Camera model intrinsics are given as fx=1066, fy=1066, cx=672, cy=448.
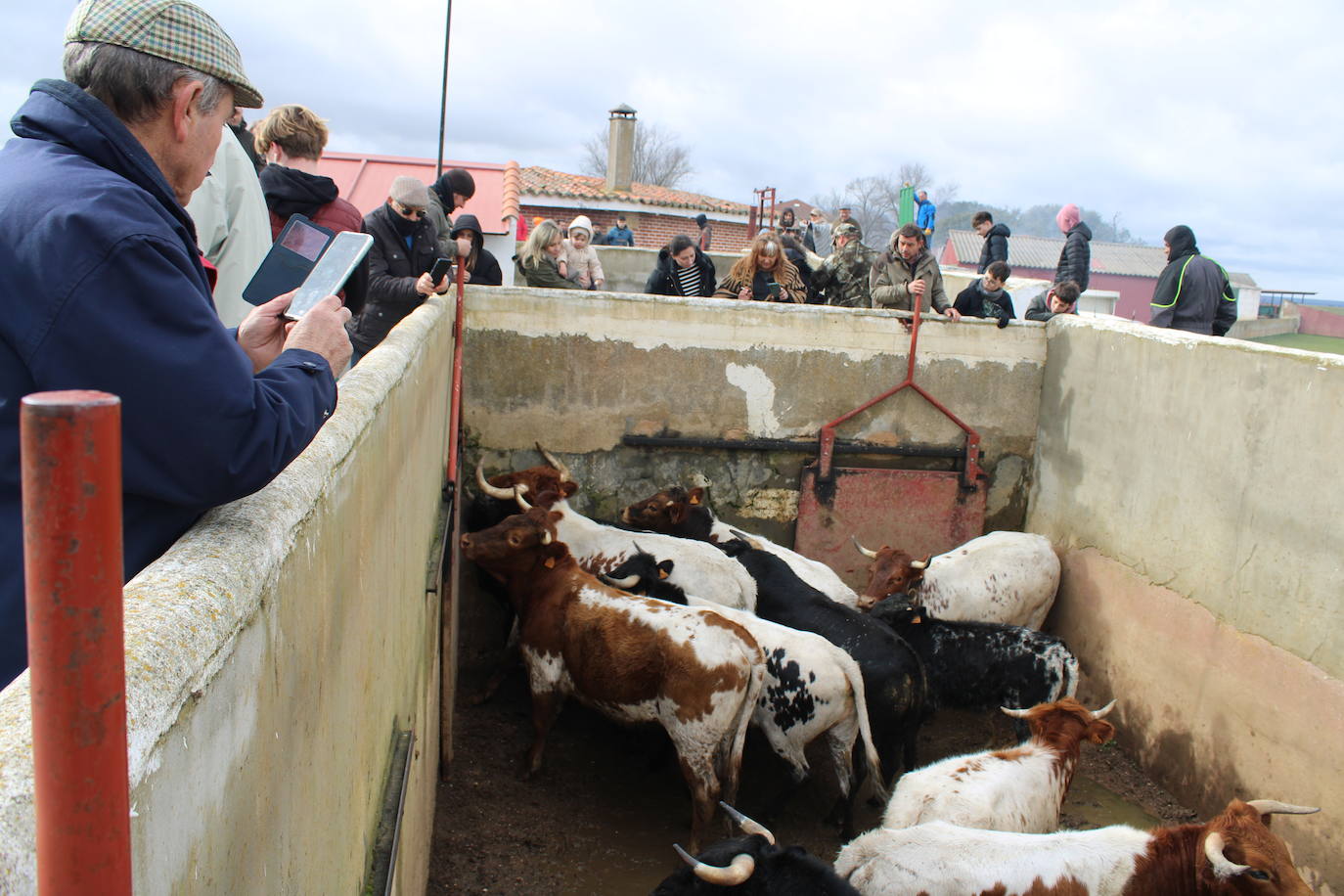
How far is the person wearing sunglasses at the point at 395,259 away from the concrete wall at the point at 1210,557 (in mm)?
4132

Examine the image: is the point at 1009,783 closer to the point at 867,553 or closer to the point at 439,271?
the point at 867,553

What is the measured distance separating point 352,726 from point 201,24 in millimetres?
1297

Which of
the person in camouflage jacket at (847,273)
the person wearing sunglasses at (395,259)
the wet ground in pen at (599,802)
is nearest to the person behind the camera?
the wet ground in pen at (599,802)

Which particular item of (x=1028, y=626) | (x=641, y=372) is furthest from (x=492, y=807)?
(x=1028, y=626)

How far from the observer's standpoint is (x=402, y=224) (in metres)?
5.81

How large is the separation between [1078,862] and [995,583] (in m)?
3.09

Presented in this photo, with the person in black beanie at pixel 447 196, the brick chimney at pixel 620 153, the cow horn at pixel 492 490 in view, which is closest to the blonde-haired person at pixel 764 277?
the person in black beanie at pixel 447 196

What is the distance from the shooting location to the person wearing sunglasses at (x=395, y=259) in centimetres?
562

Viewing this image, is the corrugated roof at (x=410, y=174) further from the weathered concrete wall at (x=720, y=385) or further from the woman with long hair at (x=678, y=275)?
the weathered concrete wall at (x=720, y=385)

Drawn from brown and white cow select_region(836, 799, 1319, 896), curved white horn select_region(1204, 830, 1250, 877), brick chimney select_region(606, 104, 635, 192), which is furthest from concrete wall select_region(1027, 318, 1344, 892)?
brick chimney select_region(606, 104, 635, 192)

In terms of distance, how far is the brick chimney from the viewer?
30672mm

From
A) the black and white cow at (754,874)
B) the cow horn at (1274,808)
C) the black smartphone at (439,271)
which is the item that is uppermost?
the black smartphone at (439,271)

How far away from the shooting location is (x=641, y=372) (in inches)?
281

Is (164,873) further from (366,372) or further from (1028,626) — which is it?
(1028,626)
